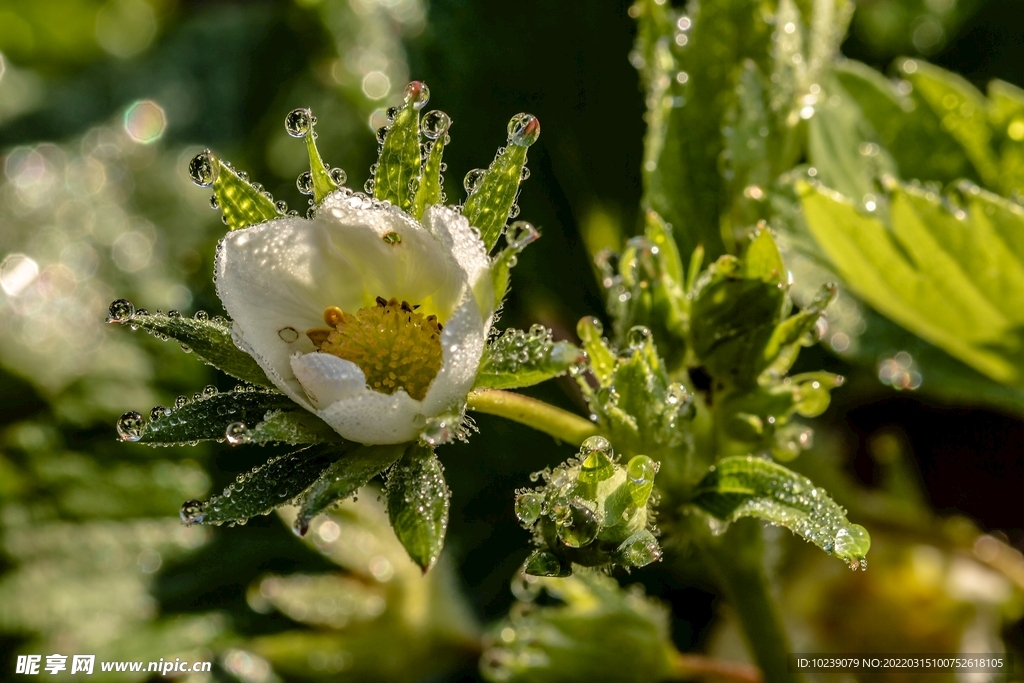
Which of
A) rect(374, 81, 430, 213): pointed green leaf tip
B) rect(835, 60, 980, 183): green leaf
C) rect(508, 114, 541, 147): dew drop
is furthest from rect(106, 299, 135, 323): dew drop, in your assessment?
rect(835, 60, 980, 183): green leaf

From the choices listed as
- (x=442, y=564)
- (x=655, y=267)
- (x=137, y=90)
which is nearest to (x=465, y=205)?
(x=655, y=267)

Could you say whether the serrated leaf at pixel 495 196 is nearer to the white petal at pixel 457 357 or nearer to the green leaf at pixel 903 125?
the white petal at pixel 457 357

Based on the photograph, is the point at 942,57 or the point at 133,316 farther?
the point at 942,57

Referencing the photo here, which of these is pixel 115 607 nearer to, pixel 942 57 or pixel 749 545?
pixel 749 545

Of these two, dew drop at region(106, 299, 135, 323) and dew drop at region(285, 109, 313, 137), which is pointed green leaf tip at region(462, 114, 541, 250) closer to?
dew drop at region(285, 109, 313, 137)

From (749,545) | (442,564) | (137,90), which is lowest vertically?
(442,564)

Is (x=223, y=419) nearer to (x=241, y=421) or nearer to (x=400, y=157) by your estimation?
(x=241, y=421)
